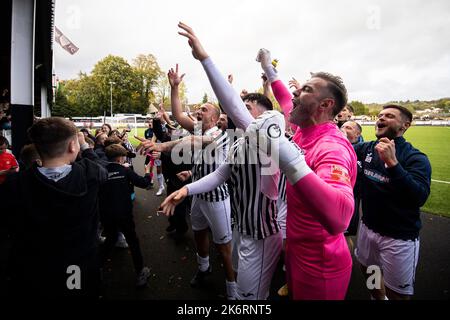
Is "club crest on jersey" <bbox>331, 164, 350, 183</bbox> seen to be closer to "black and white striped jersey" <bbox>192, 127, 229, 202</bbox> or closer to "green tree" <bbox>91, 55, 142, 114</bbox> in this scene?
"black and white striped jersey" <bbox>192, 127, 229, 202</bbox>

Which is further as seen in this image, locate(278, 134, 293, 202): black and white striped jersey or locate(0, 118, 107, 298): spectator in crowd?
locate(278, 134, 293, 202): black and white striped jersey

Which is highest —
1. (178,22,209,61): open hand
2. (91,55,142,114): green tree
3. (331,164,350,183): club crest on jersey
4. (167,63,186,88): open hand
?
(91,55,142,114): green tree

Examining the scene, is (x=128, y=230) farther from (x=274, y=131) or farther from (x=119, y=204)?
(x=274, y=131)

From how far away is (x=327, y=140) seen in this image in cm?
151

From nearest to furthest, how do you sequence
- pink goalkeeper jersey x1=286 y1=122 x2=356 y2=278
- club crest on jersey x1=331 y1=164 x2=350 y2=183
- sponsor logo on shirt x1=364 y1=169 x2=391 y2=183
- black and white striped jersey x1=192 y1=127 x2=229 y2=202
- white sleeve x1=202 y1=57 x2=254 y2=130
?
club crest on jersey x1=331 y1=164 x2=350 y2=183 → pink goalkeeper jersey x1=286 y1=122 x2=356 y2=278 → white sleeve x1=202 y1=57 x2=254 y2=130 → sponsor logo on shirt x1=364 y1=169 x2=391 y2=183 → black and white striped jersey x1=192 y1=127 x2=229 y2=202

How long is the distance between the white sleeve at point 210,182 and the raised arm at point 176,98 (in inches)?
55.2

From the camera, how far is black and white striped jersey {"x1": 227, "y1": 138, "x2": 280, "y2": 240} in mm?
2191

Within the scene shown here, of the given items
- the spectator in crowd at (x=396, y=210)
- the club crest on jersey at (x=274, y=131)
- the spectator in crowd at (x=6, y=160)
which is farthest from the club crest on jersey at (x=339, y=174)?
the spectator in crowd at (x=6, y=160)

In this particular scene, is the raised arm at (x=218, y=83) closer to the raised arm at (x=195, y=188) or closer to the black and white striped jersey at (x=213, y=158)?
the raised arm at (x=195, y=188)

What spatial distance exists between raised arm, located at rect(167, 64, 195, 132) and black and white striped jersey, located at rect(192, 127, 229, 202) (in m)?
0.46

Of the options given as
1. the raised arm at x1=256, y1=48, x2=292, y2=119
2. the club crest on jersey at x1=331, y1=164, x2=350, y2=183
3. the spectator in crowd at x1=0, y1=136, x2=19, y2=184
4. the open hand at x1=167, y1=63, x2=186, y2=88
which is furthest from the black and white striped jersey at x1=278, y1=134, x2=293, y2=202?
the spectator in crowd at x1=0, y1=136, x2=19, y2=184

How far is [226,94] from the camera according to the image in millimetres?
1732
